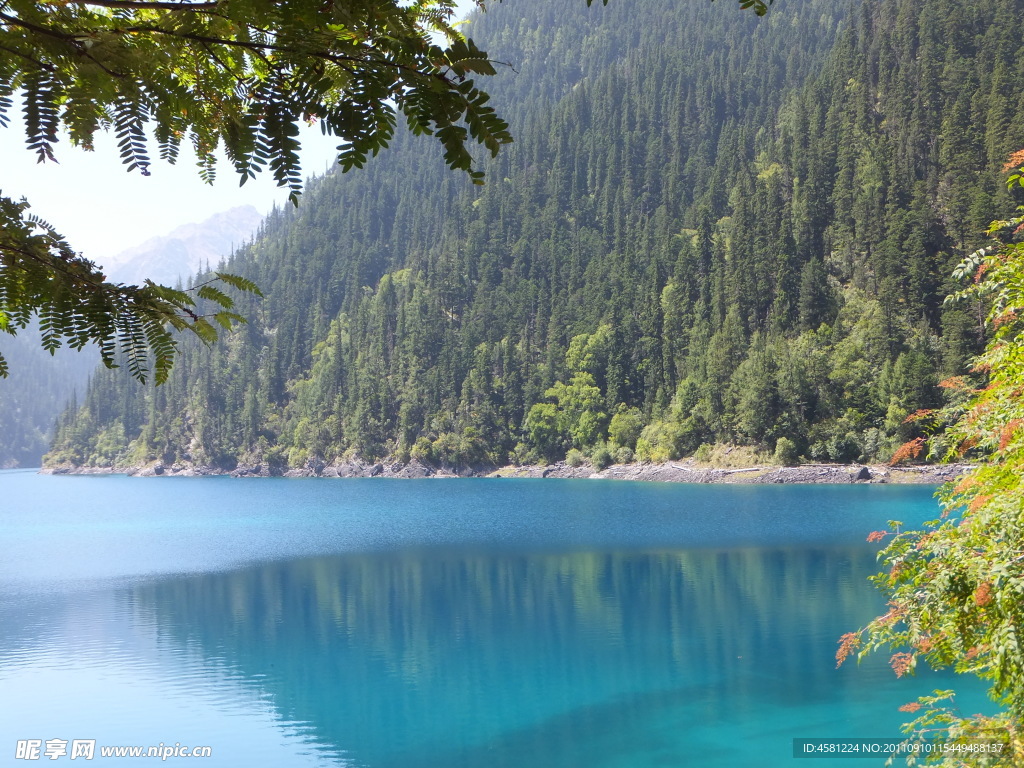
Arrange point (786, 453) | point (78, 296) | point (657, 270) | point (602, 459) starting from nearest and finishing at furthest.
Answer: point (78, 296), point (786, 453), point (602, 459), point (657, 270)

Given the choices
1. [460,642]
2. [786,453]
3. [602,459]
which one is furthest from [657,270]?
[460,642]

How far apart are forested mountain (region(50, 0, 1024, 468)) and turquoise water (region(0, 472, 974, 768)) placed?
33700 mm

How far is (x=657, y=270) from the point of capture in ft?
330

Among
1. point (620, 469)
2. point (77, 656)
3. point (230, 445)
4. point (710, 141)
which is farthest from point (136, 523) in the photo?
point (710, 141)

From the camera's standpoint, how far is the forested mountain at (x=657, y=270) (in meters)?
77.5

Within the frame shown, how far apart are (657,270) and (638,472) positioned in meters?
30.1

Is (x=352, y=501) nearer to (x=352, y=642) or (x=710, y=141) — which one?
(x=352, y=642)

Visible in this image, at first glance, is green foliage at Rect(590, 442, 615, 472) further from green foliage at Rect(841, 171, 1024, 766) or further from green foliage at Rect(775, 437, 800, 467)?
green foliage at Rect(841, 171, 1024, 766)

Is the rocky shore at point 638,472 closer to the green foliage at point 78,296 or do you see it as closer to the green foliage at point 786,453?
the green foliage at point 786,453

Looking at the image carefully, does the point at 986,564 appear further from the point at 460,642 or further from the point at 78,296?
the point at 460,642

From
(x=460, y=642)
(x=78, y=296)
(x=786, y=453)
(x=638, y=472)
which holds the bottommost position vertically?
(x=460, y=642)

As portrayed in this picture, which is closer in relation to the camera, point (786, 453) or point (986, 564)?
point (986, 564)

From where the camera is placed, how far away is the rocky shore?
63.5m

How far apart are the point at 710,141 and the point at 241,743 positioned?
12247cm
